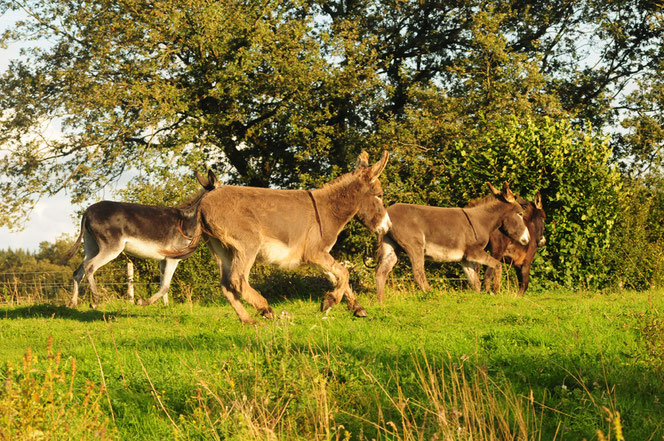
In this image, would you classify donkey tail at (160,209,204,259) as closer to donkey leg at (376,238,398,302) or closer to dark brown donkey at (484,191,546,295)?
donkey leg at (376,238,398,302)

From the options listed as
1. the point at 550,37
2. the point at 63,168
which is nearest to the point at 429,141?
the point at 550,37

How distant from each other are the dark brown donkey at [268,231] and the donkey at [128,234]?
13.4 ft

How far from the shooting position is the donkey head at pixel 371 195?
10.3 meters

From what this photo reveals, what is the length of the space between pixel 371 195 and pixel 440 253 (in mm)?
3400

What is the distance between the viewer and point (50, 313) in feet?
40.0

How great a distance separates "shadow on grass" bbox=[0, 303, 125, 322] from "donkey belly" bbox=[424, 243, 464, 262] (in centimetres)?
601

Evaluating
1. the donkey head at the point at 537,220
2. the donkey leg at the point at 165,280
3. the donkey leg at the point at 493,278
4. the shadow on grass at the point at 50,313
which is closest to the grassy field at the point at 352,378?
the shadow on grass at the point at 50,313

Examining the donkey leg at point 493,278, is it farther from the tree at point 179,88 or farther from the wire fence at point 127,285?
the tree at point 179,88

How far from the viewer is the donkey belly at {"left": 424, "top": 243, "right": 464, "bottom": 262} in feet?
43.3

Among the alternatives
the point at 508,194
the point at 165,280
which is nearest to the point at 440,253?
the point at 508,194

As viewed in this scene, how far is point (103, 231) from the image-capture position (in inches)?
528

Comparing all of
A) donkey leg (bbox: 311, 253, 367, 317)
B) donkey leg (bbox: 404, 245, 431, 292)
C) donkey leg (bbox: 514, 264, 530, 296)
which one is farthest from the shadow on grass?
donkey leg (bbox: 514, 264, 530, 296)

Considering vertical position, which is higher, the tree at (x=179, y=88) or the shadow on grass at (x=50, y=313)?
the tree at (x=179, y=88)

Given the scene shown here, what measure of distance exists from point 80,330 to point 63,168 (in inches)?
491
